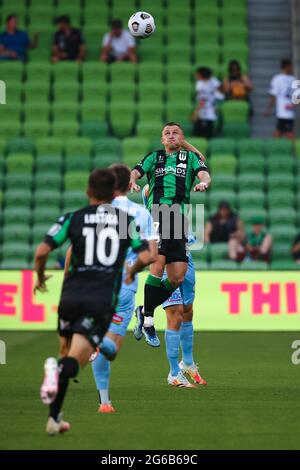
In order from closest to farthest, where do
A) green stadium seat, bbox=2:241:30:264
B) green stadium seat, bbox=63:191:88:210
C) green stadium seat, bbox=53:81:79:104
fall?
1. green stadium seat, bbox=2:241:30:264
2. green stadium seat, bbox=63:191:88:210
3. green stadium seat, bbox=53:81:79:104

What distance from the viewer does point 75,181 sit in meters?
19.4

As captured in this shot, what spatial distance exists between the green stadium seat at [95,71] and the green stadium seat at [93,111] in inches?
22.9

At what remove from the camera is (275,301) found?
668 inches

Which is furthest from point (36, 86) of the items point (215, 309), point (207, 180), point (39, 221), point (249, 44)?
point (207, 180)

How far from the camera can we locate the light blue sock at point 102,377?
8469mm

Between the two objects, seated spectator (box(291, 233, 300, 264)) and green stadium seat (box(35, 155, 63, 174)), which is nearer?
seated spectator (box(291, 233, 300, 264))

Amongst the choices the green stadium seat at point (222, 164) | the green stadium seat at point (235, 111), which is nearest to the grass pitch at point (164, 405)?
the green stadium seat at point (222, 164)

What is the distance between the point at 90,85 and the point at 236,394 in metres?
12.4

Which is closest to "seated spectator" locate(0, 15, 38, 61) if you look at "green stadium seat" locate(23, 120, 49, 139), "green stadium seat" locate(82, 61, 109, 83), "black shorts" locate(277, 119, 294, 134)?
"green stadium seat" locate(82, 61, 109, 83)

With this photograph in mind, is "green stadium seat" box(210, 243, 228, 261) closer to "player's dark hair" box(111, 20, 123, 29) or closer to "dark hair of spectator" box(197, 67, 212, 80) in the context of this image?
"dark hair of spectator" box(197, 67, 212, 80)

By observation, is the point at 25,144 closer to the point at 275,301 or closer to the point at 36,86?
the point at 36,86

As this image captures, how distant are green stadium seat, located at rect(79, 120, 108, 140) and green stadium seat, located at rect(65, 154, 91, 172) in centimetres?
107

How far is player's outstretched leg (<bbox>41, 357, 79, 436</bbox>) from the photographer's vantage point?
691cm

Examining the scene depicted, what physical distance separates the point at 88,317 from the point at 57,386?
565 mm
